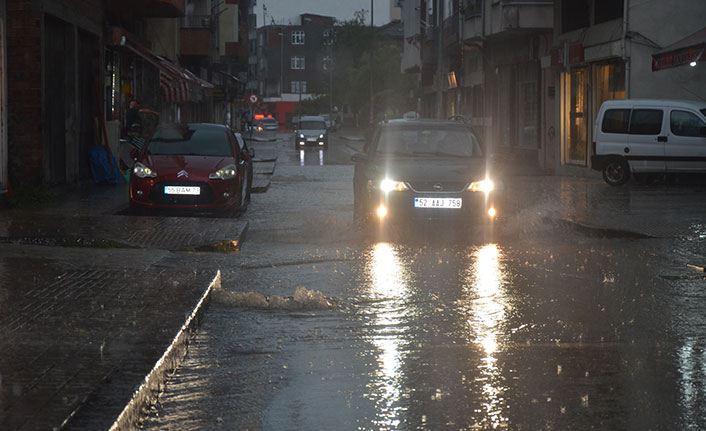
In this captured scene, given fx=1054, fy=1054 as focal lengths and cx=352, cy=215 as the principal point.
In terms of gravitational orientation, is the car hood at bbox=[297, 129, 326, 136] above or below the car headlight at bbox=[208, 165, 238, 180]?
above

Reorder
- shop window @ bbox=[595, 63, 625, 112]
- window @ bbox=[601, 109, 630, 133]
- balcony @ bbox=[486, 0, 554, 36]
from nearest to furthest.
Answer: window @ bbox=[601, 109, 630, 133] → shop window @ bbox=[595, 63, 625, 112] → balcony @ bbox=[486, 0, 554, 36]

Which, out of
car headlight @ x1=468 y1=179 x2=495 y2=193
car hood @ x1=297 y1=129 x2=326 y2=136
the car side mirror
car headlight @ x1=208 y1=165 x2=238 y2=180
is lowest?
car headlight @ x1=468 y1=179 x2=495 y2=193

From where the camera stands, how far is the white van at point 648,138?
23.9m

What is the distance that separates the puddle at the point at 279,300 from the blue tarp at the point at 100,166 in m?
13.2

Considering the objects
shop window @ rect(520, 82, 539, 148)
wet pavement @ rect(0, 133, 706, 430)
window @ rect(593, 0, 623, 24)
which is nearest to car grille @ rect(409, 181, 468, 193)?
wet pavement @ rect(0, 133, 706, 430)

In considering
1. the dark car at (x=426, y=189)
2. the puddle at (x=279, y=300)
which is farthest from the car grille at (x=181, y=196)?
the puddle at (x=279, y=300)

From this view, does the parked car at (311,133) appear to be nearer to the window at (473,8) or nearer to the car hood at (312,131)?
the car hood at (312,131)

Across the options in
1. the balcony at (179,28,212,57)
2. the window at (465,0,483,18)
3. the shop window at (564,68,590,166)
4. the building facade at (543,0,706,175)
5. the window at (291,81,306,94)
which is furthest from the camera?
the window at (291,81,306,94)

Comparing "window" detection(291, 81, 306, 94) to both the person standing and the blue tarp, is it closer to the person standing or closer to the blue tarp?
the person standing

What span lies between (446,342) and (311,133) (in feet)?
161

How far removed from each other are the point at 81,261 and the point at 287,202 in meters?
9.56

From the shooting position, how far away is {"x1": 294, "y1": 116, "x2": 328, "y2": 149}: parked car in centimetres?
5541

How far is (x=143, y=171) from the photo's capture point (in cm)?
1540

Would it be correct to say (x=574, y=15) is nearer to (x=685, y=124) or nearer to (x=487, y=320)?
(x=685, y=124)
